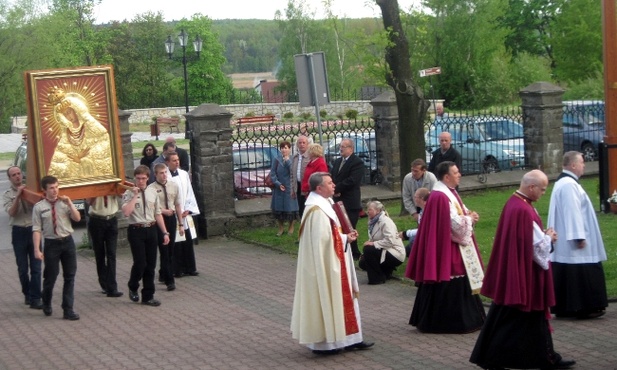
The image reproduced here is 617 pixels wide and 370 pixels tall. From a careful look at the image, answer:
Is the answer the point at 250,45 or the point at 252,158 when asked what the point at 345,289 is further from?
the point at 250,45

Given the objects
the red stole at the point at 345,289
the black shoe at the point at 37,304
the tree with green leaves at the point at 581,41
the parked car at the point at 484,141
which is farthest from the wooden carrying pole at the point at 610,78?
the tree with green leaves at the point at 581,41

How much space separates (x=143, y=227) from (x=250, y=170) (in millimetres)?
6852

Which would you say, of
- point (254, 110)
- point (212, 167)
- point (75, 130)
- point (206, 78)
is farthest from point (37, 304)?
point (206, 78)

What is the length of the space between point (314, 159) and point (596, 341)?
5.51 meters

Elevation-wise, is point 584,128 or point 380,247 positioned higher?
point 584,128

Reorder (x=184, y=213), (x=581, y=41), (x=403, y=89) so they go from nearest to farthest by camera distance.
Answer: (x=184, y=213) → (x=403, y=89) → (x=581, y=41)

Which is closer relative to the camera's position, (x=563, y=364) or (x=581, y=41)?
(x=563, y=364)

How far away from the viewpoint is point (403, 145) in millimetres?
18328

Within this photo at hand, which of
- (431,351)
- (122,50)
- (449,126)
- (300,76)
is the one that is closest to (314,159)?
(300,76)

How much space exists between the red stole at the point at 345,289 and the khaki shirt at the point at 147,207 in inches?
148

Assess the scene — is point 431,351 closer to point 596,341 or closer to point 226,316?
point 596,341

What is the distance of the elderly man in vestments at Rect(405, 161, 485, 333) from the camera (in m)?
9.90

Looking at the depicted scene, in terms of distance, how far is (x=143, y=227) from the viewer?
12477mm

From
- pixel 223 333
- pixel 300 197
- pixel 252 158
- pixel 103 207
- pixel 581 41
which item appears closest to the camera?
pixel 223 333
